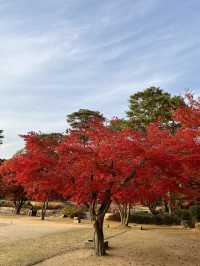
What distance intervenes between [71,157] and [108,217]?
20.1 m

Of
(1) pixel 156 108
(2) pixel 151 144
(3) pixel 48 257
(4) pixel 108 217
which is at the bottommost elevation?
(3) pixel 48 257

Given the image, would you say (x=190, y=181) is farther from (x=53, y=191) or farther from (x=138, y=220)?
(x=138, y=220)

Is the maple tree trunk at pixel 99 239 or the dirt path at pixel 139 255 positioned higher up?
the maple tree trunk at pixel 99 239

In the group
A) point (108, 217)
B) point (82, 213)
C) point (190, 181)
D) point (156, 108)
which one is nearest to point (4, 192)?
point (82, 213)

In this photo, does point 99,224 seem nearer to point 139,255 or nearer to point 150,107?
point 139,255

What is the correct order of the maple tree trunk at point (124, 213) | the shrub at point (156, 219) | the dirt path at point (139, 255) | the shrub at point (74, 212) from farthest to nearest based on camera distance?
the shrub at point (74, 212), the shrub at point (156, 219), the maple tree trunk at point (124, 213), the dirt path at point (139, 255)

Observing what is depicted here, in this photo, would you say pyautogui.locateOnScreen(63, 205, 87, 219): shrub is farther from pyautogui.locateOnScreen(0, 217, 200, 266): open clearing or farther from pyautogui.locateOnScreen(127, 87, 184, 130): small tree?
pyautogui.locateOnScreen(0, 217, 200, 266): open clearing

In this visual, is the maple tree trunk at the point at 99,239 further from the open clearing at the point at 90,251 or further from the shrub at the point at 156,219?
the shrub at the point at 156,219

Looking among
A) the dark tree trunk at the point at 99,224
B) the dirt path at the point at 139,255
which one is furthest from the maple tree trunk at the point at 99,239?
the dirt path at the point at 139,255

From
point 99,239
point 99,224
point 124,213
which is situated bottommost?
point 99,239

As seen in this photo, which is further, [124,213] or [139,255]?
[124,213]

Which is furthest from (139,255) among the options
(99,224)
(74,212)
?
(74,212)

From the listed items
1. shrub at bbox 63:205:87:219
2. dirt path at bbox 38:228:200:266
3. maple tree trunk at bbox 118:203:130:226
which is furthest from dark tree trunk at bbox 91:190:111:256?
shrub at bbox 63:205:87:219

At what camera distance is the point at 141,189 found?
14117 mm
